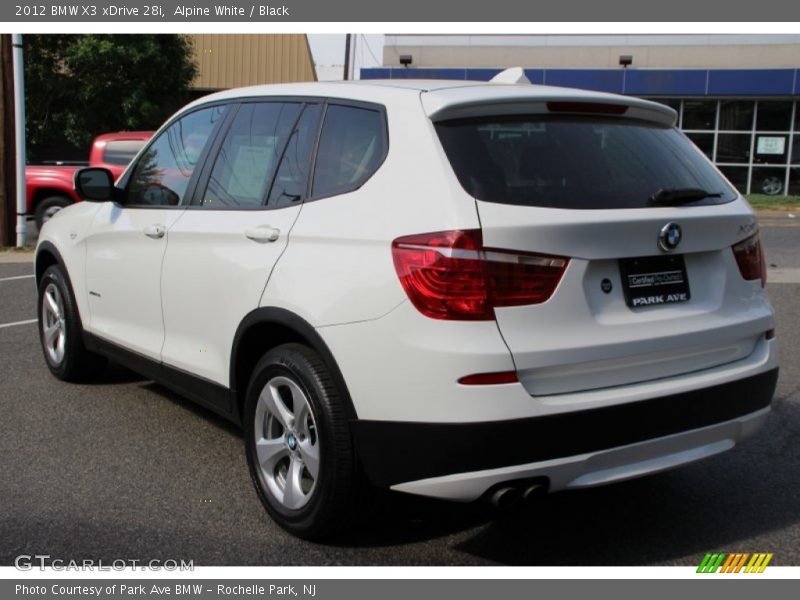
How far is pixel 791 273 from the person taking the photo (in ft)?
36.2

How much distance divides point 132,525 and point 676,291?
2.41 metres

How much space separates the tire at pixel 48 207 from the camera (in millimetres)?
14974

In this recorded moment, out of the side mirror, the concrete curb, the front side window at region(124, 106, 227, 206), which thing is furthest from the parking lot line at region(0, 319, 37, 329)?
the concrete curb

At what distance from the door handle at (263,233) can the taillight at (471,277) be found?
855mm

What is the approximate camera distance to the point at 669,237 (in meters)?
3.26

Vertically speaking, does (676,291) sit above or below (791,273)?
above

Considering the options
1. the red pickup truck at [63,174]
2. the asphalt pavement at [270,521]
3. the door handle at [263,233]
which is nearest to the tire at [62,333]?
the asphalt pavement at [270,521]

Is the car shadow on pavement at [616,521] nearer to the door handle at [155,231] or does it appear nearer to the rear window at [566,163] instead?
the rear window at [566,163]

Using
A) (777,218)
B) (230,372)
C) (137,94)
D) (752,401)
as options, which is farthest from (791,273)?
(137,94)

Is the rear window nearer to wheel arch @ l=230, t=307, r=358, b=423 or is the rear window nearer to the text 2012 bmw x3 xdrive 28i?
the text 2012 bmw x3 xdrive 28i

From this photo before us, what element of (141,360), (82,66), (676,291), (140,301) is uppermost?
(82,66)

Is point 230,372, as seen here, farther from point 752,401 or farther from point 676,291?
point 752,401

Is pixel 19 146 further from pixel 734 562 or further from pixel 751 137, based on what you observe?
pixel 751 137

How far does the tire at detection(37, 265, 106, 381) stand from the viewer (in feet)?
18.7
